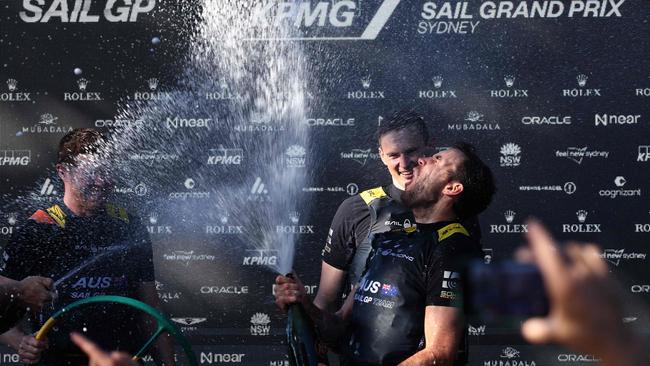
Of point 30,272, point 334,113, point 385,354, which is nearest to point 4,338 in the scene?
point 30,272

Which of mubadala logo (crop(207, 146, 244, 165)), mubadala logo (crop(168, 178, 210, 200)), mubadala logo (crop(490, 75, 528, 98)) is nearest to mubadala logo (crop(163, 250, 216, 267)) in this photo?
mubadala logo (crop(168, 178, 210, 200))

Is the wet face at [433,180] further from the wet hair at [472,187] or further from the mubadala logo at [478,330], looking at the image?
the mubadala logo at [478,330]

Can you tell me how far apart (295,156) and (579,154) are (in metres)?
1.71

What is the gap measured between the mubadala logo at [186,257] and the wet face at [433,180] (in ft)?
7.98

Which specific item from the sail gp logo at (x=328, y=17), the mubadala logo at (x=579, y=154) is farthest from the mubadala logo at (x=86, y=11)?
the mubadala logo at (x=579, y=154)

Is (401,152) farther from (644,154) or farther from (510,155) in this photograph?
(644,154)

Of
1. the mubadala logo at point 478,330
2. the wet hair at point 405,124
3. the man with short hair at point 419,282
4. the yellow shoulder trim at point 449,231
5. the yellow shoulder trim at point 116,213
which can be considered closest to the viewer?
the man with short hair at point 419,282

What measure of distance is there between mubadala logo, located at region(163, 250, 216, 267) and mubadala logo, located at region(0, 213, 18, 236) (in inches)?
37.7

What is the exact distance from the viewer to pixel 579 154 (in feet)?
17.2

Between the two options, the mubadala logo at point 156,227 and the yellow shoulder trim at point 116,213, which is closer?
the yellow shoulder trim at point 116,213

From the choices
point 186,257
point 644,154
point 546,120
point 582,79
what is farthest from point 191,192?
point 644,154

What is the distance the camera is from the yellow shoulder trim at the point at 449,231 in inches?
108

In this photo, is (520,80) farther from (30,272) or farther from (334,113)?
(30,272)

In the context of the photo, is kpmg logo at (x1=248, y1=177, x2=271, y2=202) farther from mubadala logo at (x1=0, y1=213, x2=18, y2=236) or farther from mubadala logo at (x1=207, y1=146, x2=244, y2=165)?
mubadala logo at (x1=0, y1=213, x2=18, y2=236)
